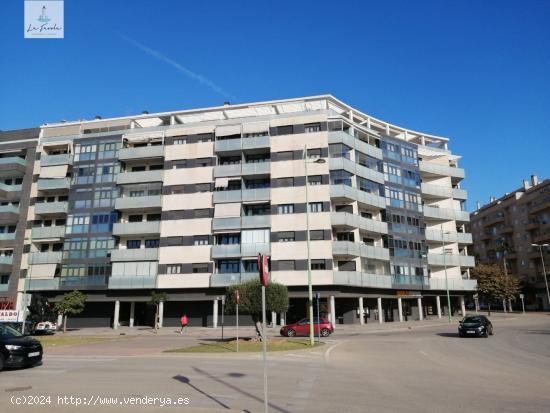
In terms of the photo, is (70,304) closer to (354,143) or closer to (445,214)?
(354,143)

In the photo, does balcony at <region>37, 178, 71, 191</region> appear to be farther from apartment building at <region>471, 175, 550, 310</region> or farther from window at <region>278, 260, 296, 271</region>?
apartment building at <region>471, 175, 550, 310</region>

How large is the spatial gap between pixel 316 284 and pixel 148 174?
25179 mm

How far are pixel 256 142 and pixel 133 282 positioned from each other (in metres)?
22.1

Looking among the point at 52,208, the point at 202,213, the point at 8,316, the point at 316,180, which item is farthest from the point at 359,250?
the point at 52,208

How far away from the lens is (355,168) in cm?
5256

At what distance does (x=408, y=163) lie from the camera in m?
61.9

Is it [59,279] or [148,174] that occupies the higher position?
[148,174]

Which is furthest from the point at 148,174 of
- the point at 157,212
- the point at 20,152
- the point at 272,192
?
the point at 20,152

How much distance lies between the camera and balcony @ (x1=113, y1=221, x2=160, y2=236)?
5255cm

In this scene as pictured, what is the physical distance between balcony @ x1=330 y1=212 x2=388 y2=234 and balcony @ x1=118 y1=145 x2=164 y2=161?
23596 millimetres

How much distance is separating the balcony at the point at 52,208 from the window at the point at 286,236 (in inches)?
1127

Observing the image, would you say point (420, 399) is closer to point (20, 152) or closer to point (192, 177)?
point (192, 177)

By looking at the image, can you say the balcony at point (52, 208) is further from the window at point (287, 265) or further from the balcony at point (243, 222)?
the window at point (287, 265)

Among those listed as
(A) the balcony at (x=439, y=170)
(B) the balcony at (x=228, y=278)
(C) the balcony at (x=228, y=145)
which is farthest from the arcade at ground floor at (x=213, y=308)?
(A) the balcony at (x=439, y=170)
